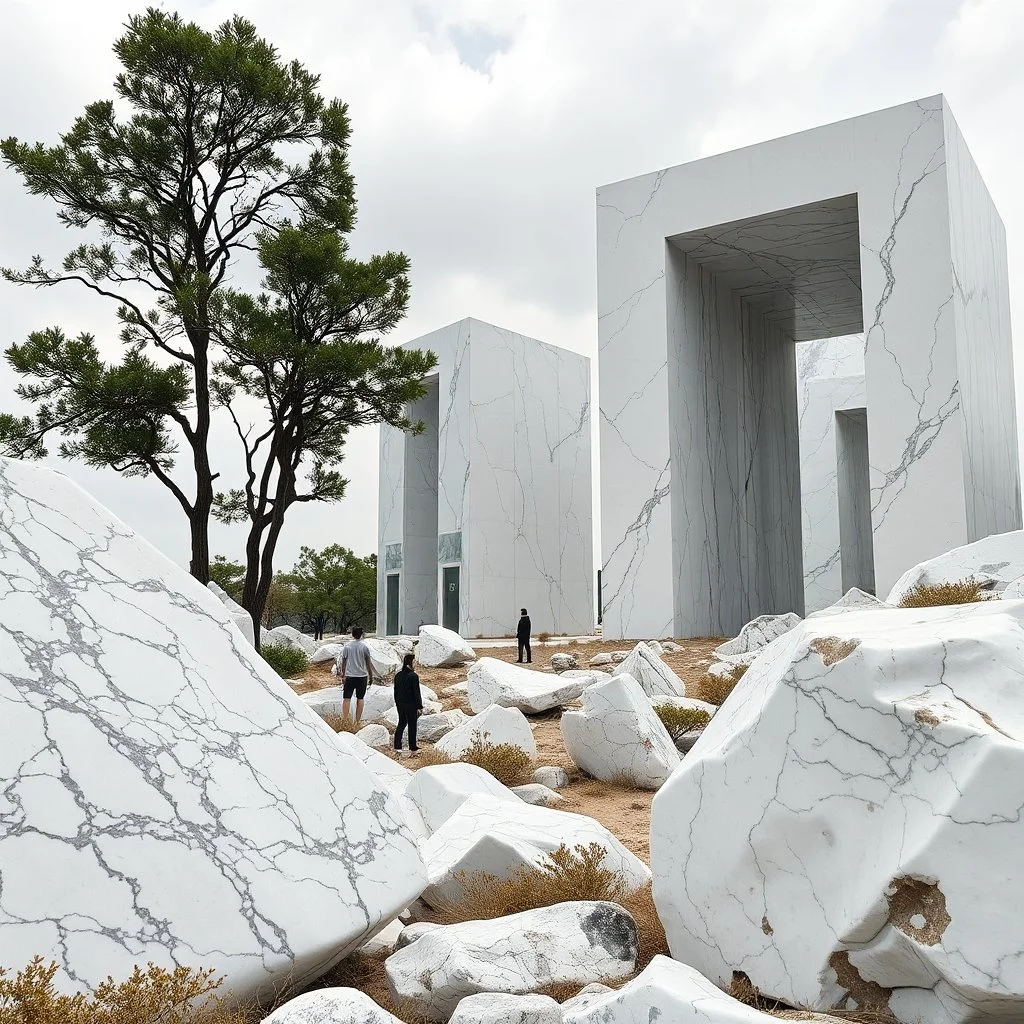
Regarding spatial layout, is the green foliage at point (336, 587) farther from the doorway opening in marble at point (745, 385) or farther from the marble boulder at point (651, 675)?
the marble boulder at point (651, 675)

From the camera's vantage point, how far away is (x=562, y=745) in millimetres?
8539

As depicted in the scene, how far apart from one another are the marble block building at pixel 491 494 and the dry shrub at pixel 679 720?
17.0 meters

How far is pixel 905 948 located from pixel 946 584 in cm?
760

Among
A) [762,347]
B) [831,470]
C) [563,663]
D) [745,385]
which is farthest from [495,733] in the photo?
[831,470]

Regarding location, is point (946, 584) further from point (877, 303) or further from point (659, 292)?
point (659, 292)

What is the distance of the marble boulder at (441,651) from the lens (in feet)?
49.0

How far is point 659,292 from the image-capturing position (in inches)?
668

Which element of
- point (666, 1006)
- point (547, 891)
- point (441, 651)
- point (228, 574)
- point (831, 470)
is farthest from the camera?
Result: point (228, 574)

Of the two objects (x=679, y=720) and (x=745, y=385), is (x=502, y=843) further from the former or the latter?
(x=745, y=385)

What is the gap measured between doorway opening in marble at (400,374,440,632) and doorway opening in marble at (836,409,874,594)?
506 inches

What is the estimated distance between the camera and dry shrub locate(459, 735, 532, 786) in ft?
23.3

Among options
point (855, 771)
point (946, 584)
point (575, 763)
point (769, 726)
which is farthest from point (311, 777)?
point (946, 584)

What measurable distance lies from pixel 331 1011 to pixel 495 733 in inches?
209

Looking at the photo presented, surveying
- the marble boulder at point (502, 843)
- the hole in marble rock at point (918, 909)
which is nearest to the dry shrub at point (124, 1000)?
the marble boulder at point (502, 843)
